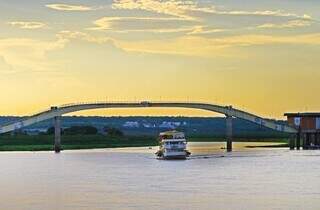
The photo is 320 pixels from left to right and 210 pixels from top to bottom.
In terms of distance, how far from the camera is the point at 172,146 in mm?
138500

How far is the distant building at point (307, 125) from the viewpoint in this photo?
182 meters

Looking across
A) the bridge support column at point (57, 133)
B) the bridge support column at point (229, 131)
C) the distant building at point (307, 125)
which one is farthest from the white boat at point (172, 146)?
the distant building at point (307, 125)

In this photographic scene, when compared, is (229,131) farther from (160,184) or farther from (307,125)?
(160,184)

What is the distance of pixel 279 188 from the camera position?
83500 millimetres

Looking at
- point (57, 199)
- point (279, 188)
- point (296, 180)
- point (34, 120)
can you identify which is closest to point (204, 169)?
point (296, 180)

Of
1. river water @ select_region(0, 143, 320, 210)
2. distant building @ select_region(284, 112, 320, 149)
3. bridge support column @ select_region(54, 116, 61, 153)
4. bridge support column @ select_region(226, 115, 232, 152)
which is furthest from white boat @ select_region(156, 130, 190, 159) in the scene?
distant building @ select_region(284, 112, 320, 149)

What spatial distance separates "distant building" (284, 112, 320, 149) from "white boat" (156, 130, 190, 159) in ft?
162

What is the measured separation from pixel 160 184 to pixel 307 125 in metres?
98.0

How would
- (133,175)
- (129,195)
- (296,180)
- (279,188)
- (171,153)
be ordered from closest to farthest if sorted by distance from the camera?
(129,195) < (279,188) < (296,180) < (133,175) < (171,153)

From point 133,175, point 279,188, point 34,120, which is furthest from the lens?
point 34,120

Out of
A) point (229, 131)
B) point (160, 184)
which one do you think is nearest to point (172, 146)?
point (229, 131)

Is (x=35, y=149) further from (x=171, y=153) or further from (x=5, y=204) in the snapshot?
(x=5, y=204)

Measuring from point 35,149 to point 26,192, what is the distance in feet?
310

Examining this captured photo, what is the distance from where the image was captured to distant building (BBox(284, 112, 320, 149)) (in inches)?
7165
